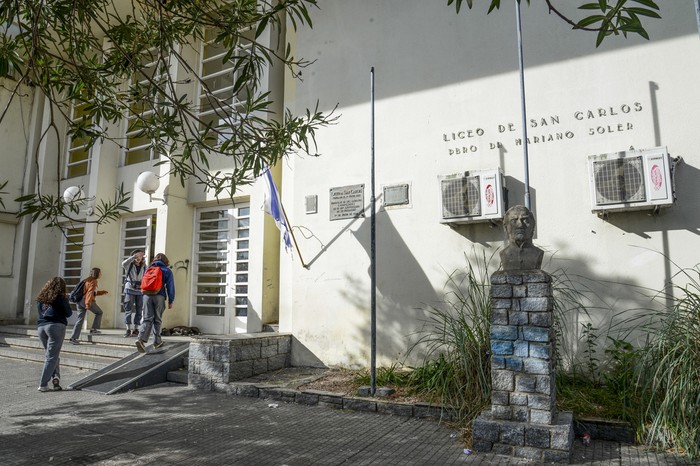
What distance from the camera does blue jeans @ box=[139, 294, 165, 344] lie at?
25.5ft

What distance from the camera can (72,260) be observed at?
12344mm

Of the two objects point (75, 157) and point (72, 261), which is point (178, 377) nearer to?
point (72, 261)

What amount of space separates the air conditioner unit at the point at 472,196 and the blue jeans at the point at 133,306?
6124 millimetres

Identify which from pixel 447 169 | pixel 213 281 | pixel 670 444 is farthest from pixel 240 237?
pixel 670 444

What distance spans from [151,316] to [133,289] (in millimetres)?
1716

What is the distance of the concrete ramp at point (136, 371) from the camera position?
6.80 metres

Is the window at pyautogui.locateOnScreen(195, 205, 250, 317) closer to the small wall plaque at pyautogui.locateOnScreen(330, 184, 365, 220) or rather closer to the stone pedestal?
the small wall plaque at pyautogui.locateOnScreen(330, 184, 365, 220)

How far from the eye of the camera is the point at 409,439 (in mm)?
4676

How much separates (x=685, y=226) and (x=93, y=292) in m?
9.88

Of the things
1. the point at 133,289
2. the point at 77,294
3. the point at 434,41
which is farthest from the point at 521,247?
the point at 77,294

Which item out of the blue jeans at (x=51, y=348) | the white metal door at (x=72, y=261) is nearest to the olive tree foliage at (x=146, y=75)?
the blue jeans at (x=51, y=348)

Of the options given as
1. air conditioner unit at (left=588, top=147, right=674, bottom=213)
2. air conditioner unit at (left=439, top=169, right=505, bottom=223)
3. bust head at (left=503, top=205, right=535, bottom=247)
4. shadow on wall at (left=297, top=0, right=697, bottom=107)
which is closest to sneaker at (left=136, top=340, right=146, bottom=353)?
shadow on wall at (left=297, top=0, right=697, bottom=107)

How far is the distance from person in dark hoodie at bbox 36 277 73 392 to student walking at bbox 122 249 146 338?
2205mm

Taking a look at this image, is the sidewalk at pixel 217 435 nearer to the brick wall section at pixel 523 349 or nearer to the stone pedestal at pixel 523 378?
the stone pedestal at pixel 523 378
